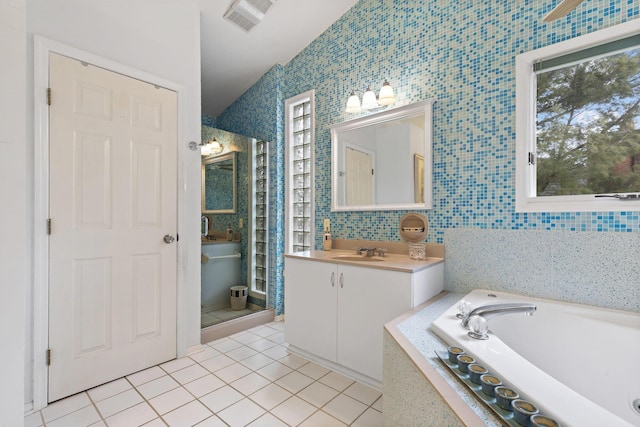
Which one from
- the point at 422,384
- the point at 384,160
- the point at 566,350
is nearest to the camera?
the point at 422,384

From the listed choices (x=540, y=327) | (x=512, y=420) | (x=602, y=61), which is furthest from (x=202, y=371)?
(x=602, y=61)

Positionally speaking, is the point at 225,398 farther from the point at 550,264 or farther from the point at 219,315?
the point at 550,264

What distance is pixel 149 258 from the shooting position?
2.15 metres

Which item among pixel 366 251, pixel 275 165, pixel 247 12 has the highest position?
pixel 247 12

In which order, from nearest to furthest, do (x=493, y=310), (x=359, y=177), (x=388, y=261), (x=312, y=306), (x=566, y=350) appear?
(x=493, y=310) < (x=566, y=350) < (x=388, y=261) < (x=312, y=306) < (x=359, y=177)

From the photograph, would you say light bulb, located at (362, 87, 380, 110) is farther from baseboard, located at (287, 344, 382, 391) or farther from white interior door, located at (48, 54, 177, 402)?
baseboard, located at (287, 344, 382, 391)

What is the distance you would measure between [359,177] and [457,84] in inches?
40.4

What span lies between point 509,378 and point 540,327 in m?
0.85

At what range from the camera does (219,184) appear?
3.11m

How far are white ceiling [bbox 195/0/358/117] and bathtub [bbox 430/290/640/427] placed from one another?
276cm

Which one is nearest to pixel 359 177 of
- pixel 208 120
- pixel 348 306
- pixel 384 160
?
pixel 384 160

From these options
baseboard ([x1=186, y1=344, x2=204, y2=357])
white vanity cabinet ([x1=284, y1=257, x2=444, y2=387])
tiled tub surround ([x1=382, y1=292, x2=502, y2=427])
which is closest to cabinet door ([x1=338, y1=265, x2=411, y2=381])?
white vanity cabinet ([x1=284, y1=257, x2=444, y2=387])

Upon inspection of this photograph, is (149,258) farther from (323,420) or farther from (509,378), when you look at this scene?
(509,378)

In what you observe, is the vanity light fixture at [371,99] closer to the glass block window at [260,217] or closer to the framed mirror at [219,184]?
the glass block window at [260,217]
